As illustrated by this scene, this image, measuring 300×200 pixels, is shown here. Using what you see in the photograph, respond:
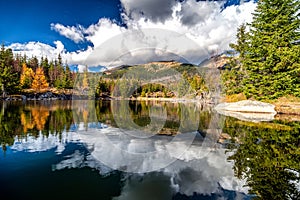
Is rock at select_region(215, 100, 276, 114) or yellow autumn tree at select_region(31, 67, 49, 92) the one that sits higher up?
yellow autumn tree at select_region(31, 67, 49, 92)

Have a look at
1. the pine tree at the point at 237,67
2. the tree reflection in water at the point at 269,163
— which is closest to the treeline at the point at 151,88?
the pine tree at the point at 237,67

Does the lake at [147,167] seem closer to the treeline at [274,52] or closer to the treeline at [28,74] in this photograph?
the treeline at [274,52]

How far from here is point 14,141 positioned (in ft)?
32.8

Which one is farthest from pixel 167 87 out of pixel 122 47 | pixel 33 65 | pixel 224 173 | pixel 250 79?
pixel 224 173

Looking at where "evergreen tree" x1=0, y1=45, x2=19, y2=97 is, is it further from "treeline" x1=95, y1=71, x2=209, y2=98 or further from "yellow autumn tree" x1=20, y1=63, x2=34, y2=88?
"treeline" x1=95, y1=71, x2=209, y2=98

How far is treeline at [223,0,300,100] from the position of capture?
27469 millimetres

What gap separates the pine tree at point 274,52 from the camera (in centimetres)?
2745

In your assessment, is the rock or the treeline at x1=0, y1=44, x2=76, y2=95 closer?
the rock

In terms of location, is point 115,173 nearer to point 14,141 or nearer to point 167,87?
point 14,141

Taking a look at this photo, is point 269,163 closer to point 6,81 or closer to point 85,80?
point 6,81

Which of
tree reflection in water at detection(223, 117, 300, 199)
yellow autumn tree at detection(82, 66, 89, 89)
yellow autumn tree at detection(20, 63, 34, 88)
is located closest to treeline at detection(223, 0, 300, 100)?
tree reflection in water at detection(223, 117, 300, 199)

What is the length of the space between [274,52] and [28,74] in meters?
78.0

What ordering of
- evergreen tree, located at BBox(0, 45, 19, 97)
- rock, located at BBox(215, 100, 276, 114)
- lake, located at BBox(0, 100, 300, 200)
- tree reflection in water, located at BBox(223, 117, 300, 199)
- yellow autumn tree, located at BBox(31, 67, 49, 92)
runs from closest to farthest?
1. lake, located at BBox(0, 100, 300, 200)
2. tree reflection in water, located at BBox(223, 117, 300, 199)
3. rock, located at BBox(215, 100, 276, 114)
4. evergreen tree, located at BBox(0, 45, 19, 97)
5. yellow autumn tree, located at BBox(31, 67, 49, 92)

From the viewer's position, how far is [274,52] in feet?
90.2
